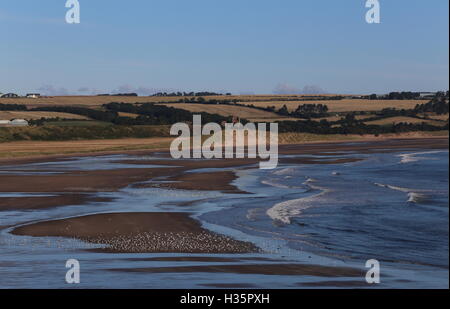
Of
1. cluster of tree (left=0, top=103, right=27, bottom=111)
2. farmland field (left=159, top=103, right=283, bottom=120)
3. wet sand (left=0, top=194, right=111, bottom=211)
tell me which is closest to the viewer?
wet sand (left=0, top=194, right=111, bottom=211)

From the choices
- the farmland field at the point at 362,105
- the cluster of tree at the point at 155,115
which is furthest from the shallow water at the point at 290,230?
the farmland field at the point at 362,105

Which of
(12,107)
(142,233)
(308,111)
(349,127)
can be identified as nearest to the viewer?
(142,233)

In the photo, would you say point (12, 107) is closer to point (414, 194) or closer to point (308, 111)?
point (308, 111)

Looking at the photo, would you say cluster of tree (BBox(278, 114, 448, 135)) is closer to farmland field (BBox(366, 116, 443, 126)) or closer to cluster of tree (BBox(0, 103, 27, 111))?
farmland field (BBox(366, 116, 443, 126))

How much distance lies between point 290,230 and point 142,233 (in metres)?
4.19

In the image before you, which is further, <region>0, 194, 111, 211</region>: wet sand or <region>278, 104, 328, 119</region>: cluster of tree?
<region>278, 104, 328, 119</region>: cluster of tree

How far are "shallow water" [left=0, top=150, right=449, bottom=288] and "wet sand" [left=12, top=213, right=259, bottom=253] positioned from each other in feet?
2.11

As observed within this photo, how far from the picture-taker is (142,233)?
73.3ft

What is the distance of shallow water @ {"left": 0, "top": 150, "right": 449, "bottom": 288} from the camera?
50.0 ft

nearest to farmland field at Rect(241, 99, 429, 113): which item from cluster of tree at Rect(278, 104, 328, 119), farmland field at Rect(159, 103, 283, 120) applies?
cluster of tree at Rect(278, 104, 328, 119)

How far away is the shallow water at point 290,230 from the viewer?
15250 mm

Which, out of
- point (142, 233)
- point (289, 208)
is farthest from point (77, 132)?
point (142, 233)

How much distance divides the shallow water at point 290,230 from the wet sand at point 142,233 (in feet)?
2.11

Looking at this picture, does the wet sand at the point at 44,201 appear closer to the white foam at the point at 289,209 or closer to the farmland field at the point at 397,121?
the white foam at the point at 289,209
